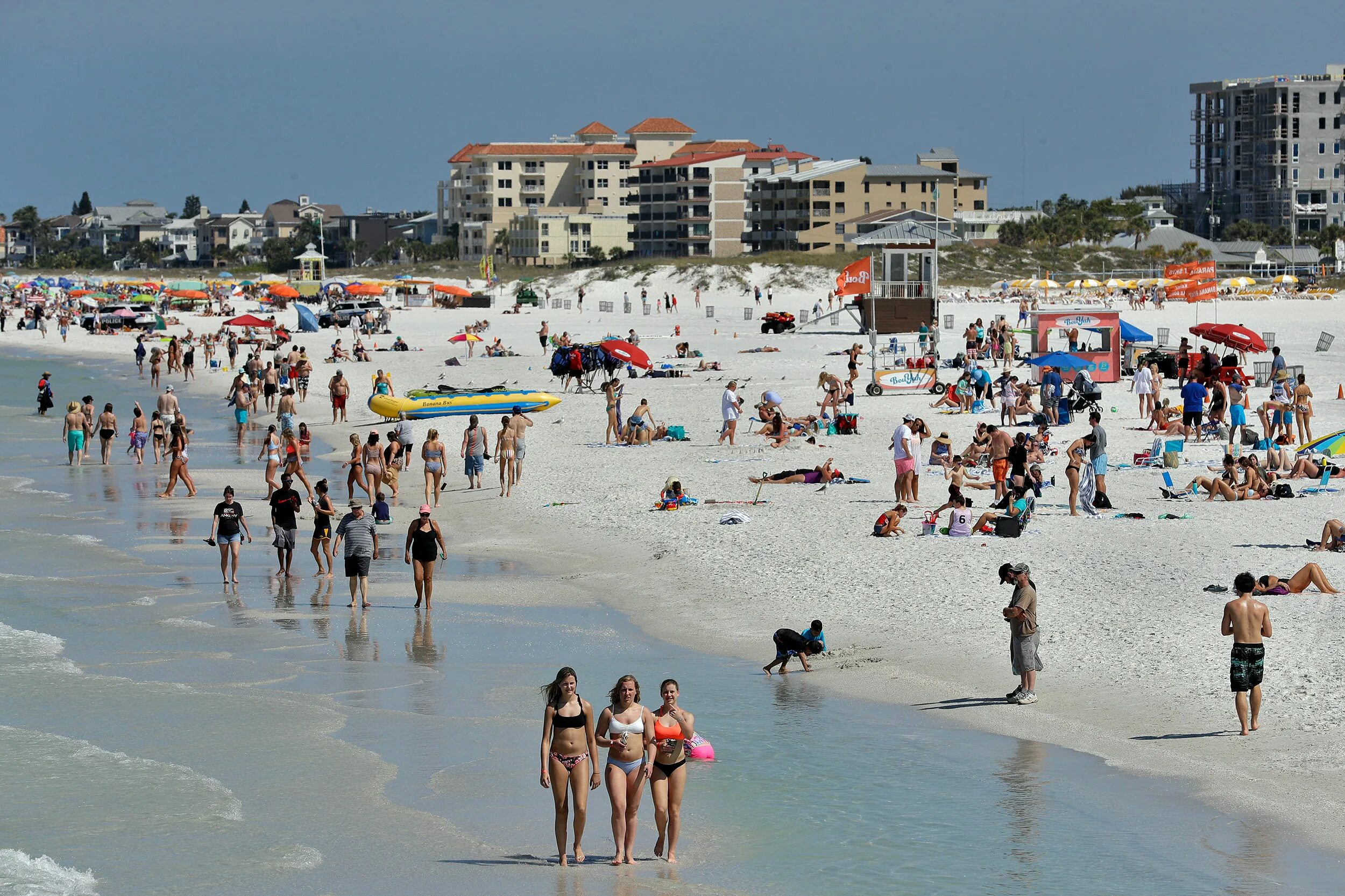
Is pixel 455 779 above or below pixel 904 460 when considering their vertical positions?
below

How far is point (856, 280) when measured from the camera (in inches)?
1615

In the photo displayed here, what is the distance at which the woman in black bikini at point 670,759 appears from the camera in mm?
8625

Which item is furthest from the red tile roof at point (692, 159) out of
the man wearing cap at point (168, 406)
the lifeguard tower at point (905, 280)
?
the man wearing cap at point (168, 406)

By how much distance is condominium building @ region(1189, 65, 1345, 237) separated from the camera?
12719cm

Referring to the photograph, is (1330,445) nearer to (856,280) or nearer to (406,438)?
(406,438)

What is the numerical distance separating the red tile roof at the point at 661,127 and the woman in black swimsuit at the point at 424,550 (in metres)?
124

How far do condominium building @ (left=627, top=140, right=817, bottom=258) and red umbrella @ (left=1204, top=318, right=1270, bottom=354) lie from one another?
7698cm

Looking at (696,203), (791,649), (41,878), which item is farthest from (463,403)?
(696,203)

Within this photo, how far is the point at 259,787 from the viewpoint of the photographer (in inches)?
445

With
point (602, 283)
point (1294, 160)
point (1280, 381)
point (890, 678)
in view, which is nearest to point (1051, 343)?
point (1280, 381)

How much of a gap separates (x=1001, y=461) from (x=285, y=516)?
9366 mm

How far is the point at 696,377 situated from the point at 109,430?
15.9 metres

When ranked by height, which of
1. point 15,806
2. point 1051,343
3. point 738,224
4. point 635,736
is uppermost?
point 738,224

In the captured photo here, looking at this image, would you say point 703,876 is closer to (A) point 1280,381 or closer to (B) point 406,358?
(A) point 1280,381
